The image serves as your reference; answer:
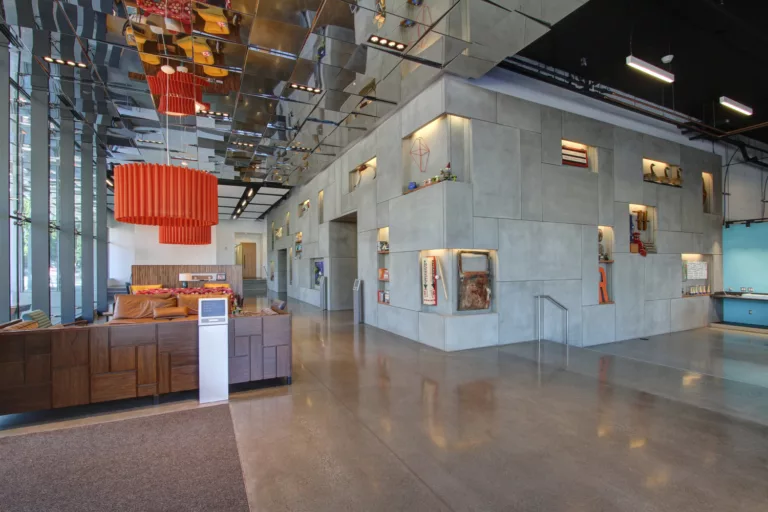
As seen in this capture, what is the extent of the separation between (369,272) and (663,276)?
7.66 m

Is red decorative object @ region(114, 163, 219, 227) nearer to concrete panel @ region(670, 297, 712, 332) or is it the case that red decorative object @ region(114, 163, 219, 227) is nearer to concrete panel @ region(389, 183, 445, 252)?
concrete panel @ region(389, 183, 445, 252)

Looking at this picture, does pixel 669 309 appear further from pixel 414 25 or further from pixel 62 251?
Result: pixel 62 251

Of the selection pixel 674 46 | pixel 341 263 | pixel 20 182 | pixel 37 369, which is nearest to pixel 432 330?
pixel 37 369

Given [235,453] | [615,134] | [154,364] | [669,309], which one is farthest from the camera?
[669,309]

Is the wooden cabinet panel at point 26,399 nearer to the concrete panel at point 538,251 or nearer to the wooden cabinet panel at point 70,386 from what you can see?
the wooden cabinet panel at point 70,386

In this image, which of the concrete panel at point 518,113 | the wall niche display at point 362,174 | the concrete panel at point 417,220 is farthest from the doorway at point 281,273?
the concrete panel at point 518,113

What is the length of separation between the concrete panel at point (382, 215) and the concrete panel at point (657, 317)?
22.5ft

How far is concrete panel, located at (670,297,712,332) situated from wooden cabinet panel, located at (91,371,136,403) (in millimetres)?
11803

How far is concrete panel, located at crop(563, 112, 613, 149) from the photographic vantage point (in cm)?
790

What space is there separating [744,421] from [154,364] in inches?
247

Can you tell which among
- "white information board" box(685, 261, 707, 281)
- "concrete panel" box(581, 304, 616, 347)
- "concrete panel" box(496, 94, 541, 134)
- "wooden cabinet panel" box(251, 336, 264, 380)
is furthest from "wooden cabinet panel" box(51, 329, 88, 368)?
"white information board" box(685, 261, 707, 281)

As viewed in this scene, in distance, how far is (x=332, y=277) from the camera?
1205 cm

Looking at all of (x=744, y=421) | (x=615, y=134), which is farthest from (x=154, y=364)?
(x=615, y=134)

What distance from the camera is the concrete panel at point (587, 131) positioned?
7898 mm
